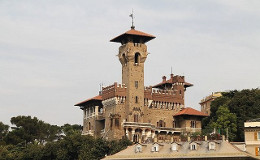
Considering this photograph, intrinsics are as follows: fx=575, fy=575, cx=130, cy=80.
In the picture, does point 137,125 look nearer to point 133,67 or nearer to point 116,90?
point 116,90

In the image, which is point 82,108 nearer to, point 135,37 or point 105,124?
point 105,124

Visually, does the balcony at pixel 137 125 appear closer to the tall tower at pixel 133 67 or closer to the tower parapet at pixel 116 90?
the tall tower at pixel 133 67

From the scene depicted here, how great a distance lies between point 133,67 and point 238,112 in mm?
20769

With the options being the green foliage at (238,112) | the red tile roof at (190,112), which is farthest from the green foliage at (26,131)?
the green foliage at (238,112)

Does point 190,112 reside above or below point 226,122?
above

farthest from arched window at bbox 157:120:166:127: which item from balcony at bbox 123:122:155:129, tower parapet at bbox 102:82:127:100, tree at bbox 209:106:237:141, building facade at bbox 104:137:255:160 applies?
building facade at bbox 104:137:255:160

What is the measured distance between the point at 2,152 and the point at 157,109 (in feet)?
96.9

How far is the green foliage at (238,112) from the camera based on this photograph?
323ft

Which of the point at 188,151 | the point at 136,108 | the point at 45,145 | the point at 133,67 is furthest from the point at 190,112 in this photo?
the point at 188,151

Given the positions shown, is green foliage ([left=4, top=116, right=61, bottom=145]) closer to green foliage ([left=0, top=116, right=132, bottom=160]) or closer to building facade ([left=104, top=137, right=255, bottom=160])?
green foliage ([left=0, top=116, right=132, bottom=160])

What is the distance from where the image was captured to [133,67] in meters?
105

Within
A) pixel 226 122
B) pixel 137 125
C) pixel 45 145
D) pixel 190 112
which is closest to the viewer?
pixel 226 122

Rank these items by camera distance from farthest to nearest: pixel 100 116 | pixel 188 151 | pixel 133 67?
pixel 100 116 < pixel 133 67 < pixel 188 151

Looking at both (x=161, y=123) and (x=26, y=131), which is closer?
(x=161, y=123)
